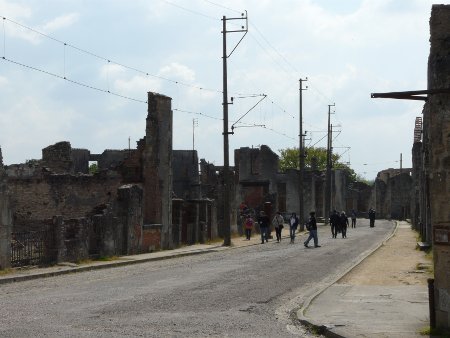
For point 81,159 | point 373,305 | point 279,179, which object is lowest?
point 373,305

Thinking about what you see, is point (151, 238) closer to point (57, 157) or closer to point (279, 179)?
point (57, 157)

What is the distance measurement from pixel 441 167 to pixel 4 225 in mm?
16172

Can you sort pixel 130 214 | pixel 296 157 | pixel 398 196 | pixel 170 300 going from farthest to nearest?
pixel 296 157 → pixel 398 196 → pixel 130 214 → pixel 170 300

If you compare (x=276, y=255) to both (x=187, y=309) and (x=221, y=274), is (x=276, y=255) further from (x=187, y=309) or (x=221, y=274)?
(x=187, y=309)

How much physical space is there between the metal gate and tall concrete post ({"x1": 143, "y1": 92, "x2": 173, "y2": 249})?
43.0ft

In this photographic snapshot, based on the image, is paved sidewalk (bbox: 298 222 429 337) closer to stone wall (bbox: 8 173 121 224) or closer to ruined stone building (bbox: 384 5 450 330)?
ruined stone building (bbox: 384 5 450 330)

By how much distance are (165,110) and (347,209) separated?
262 feet

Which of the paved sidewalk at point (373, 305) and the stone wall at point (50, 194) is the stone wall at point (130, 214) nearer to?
the stone wall at point (50, 194)

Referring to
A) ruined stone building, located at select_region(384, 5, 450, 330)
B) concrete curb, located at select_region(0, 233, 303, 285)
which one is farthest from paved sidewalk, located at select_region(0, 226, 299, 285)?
ruined stone building, located at select_region(384, 5, 450, 330)

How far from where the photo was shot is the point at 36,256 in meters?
25.5

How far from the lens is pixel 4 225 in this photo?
947 inches

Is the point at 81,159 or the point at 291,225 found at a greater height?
the point at 81,159

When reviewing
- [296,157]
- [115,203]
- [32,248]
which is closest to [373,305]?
[32,248]

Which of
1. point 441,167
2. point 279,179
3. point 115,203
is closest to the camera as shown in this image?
point 441,167
